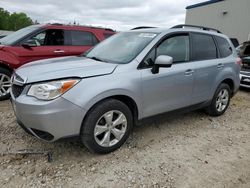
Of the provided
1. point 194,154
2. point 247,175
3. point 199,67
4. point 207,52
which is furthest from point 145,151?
point 207,52

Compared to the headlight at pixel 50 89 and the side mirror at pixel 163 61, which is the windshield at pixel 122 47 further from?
the headlight at pixel 50 89

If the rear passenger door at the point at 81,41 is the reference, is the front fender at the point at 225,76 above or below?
below

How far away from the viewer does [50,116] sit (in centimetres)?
265

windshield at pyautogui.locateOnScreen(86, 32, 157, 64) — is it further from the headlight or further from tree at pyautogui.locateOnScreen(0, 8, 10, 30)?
tree at pyautogui.locateOnScreen(0, 8, 10, 30)

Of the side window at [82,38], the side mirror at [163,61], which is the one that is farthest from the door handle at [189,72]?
the side window at [82,38]

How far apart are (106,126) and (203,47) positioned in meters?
2.34

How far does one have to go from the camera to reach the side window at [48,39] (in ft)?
18.2

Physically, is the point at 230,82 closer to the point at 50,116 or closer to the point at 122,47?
the point at 122,47

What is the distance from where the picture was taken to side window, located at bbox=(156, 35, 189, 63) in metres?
3.62

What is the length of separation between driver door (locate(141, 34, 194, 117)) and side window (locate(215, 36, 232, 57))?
0.97 meters

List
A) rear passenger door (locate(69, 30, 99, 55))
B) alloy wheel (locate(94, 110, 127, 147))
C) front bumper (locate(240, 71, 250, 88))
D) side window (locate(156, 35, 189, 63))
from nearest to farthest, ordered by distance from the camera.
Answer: alloy wheel (locate(94, 110, 127, 147)) < side window (locate(156, 35, 189, 63)) < rear passenger door (locate(69, 30, 99, 55)) < front bumper (locate(240, 71, 250, 88))

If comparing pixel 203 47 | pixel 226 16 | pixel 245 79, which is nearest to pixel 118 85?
pixel 203 47

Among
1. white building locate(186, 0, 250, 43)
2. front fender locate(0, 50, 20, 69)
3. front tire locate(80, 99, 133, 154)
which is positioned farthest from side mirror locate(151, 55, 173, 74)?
white building locate(186, 0, 250, 43)

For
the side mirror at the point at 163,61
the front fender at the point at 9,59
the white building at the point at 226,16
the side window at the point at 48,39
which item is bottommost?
the front fender at the point at 9,59
